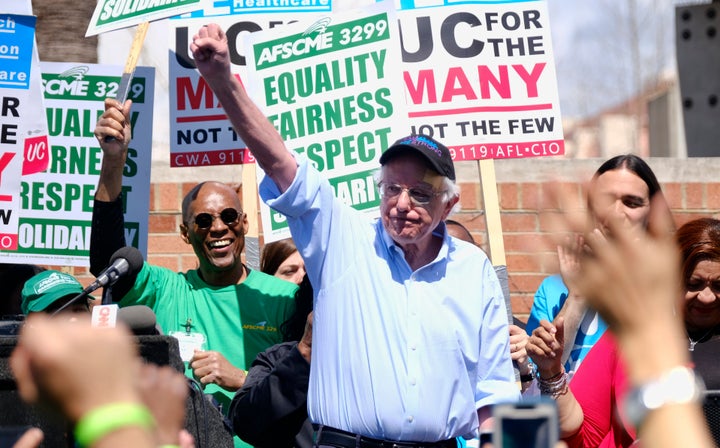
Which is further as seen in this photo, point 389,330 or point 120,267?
point 120,267

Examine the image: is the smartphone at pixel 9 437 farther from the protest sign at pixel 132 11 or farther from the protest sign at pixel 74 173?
the protest sign at pixel 132 11

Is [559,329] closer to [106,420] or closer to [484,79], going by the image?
[484,79]

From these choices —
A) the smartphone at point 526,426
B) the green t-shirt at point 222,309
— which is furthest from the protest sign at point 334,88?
the smartphone at point 526,426

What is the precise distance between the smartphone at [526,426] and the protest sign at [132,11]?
389 cm

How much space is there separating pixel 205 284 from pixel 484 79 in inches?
62.2

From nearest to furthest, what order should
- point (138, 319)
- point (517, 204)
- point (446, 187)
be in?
point (138, 319)
point (446, 187)
point (517, 204)

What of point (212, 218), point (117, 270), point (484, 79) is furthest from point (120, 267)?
point (484, 79)

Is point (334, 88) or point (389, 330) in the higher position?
point (334, 88)

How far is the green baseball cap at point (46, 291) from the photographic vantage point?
4.19 meters

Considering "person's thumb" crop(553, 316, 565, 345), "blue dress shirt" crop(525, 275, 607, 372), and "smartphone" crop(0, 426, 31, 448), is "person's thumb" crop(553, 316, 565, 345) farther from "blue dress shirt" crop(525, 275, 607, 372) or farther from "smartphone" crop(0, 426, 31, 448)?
"smartphone" crop(0, 426, 31, 448)

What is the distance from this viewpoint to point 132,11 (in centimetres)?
527

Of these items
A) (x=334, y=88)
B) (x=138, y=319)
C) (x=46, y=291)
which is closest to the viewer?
(x=138, y=319)

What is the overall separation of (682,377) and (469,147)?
3.90 m

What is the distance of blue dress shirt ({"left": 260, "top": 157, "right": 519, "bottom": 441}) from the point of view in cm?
352
